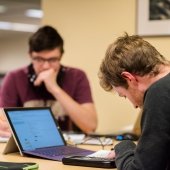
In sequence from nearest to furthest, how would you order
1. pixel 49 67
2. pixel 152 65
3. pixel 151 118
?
pixel 151 118, pixel 152 65, pixel 49 67

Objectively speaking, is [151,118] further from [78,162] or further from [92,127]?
[92,127]

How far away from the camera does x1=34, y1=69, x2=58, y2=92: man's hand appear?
2.75 meters

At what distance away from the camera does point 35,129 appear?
6.10 feet

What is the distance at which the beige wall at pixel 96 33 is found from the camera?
334cm

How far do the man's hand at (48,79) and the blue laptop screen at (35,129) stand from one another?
29.1 inches

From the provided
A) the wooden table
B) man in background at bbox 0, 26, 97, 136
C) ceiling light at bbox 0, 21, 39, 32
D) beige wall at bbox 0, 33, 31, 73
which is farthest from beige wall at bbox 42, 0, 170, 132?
beige wall at bbox 0, 33, 31, 73

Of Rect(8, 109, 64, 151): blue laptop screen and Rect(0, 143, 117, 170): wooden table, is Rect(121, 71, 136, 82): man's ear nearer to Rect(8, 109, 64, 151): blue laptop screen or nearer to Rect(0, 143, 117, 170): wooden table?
Rect(0, 143, 117, 170): wooden table

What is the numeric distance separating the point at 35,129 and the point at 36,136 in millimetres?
36

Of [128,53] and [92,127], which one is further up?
[128,53]

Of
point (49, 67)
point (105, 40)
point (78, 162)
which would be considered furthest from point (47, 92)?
point (78, 162)

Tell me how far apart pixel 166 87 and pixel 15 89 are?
176cm

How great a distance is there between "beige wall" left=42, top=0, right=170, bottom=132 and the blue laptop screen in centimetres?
140

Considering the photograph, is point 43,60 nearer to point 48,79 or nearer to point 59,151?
point 48,79

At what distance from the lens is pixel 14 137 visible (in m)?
1.74
